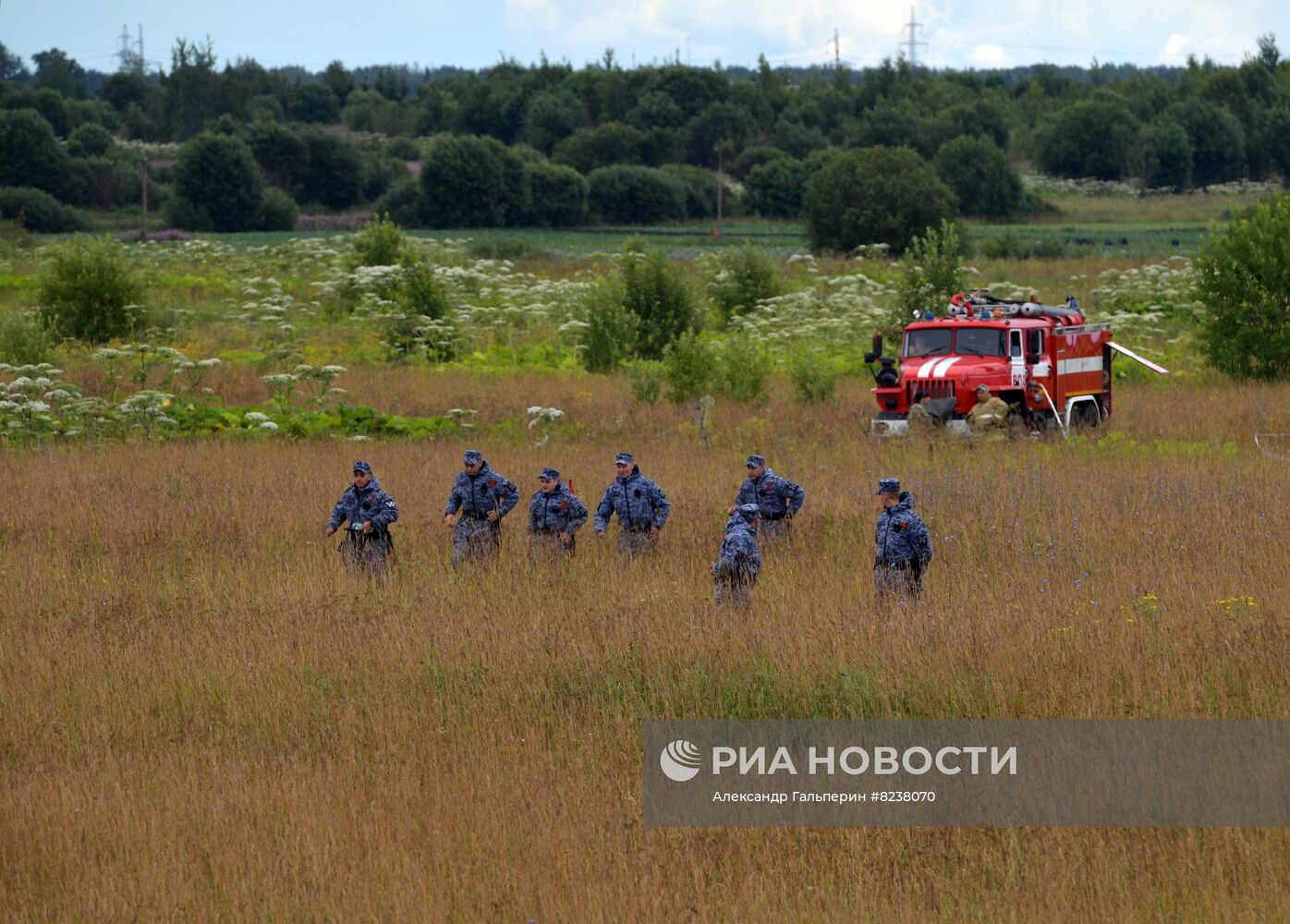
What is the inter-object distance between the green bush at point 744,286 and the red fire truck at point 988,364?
16.2 metres

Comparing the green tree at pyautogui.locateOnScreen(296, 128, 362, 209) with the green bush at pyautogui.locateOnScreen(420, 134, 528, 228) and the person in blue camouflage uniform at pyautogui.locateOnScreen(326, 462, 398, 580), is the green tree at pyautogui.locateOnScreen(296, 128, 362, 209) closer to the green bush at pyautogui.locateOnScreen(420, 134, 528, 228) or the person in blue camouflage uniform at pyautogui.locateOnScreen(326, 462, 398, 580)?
the green bush at pyautogui.locateOnScreen(420, 134, 528, 228)

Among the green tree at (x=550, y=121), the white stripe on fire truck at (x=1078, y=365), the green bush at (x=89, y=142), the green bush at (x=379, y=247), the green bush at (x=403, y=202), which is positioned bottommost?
the white stripe on fire truck at (x=1078, y=365)

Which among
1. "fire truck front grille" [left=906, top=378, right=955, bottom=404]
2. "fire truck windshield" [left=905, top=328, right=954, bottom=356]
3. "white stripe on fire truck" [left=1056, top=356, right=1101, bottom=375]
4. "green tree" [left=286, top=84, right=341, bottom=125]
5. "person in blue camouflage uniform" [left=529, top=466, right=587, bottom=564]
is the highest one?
"green tree" [left=286, top=84, right=341, bottom=125]

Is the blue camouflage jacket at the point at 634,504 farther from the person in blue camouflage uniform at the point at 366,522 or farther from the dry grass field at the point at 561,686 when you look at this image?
the person in blue camouflage uniform at the point at 366,522

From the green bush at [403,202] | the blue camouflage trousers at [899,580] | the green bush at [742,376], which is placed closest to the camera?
the blue camouflage trousers at [899,580]

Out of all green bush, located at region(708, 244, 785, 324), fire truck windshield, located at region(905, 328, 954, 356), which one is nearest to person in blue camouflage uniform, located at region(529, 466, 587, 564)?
fire truck windshield, located at region(905, 328, 954, 356)

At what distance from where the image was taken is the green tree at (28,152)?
78812 mm

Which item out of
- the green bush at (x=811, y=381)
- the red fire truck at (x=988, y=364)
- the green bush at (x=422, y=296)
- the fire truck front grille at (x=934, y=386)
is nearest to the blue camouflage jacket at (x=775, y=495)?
the red fire truck at (x=988, y=364)

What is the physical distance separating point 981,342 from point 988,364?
421 millimetres

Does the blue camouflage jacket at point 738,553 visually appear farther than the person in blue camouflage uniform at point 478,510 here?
No

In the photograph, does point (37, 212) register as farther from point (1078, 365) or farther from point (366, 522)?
point (366, 522)

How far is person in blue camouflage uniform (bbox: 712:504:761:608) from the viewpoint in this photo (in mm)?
10852

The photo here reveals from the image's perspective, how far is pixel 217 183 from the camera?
7675 cm

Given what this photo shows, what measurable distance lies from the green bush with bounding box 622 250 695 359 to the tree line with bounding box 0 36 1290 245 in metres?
27.2
